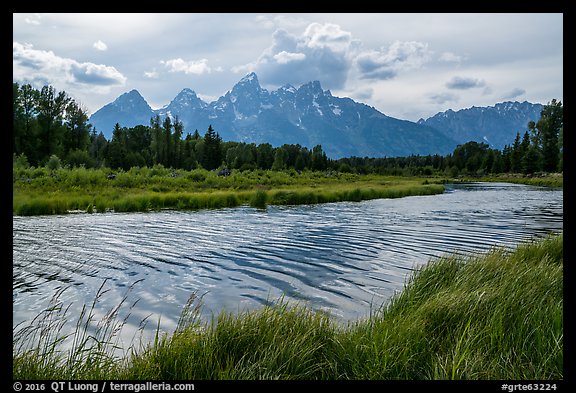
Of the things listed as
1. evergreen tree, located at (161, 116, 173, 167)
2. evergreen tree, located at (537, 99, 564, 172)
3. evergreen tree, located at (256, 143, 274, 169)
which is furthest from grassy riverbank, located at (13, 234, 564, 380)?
evergreen tree, located at (256, 143, 274, 169)

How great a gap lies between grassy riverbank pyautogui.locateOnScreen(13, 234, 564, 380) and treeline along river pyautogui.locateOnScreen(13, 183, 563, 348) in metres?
2.35

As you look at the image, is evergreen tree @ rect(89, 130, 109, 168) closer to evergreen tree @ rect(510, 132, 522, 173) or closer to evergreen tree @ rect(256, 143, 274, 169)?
evergreen tree @ rect(256, 143, 274, 169)

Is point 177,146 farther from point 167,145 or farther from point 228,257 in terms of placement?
point 228,257

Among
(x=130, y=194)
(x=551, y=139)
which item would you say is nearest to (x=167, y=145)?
(x=130, y=194)

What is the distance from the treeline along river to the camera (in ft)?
29.9
